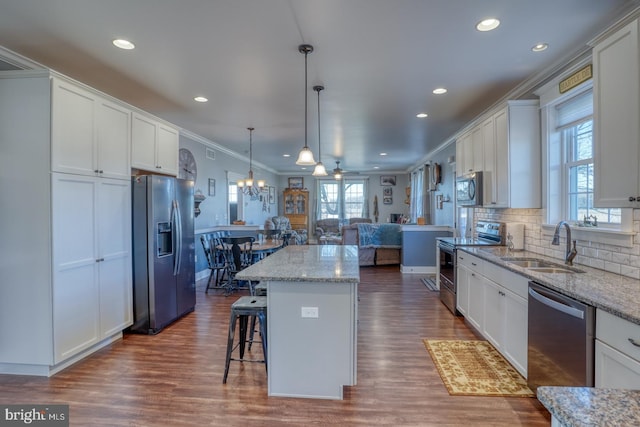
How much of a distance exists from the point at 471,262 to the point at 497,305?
2.43ft

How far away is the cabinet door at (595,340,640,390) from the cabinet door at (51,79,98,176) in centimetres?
396

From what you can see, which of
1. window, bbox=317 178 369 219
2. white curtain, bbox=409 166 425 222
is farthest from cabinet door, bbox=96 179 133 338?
window, bbox=317 178 369 219

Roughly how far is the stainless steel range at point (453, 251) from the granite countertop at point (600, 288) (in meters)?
1.34

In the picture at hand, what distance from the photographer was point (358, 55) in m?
2.93

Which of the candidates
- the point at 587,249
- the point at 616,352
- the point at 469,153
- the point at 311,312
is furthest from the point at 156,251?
the point at 469,153

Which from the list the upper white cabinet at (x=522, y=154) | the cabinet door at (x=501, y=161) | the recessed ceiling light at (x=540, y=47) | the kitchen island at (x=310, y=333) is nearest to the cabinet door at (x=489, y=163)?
the cabinet door at (x=501, y=161)

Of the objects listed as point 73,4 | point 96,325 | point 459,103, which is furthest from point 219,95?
point 459,103

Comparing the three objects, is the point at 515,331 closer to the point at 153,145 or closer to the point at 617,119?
the point at 617,119

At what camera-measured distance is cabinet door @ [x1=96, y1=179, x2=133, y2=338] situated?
3.24 meters

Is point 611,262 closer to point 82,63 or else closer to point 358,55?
point 358,55

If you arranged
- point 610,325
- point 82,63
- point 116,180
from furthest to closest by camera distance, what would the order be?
point 116,180 → point 82,63 → point 610,325

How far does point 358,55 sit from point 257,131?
3242 mm

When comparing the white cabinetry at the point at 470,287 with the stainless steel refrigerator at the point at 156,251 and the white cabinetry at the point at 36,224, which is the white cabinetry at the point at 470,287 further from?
the white cabinetry at the point at 36,224

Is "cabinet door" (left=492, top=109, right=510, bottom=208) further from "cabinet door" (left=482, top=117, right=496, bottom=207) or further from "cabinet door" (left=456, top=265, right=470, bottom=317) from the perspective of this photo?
"cabinet door" (left=456, top=265, right=470, bottom=317)
